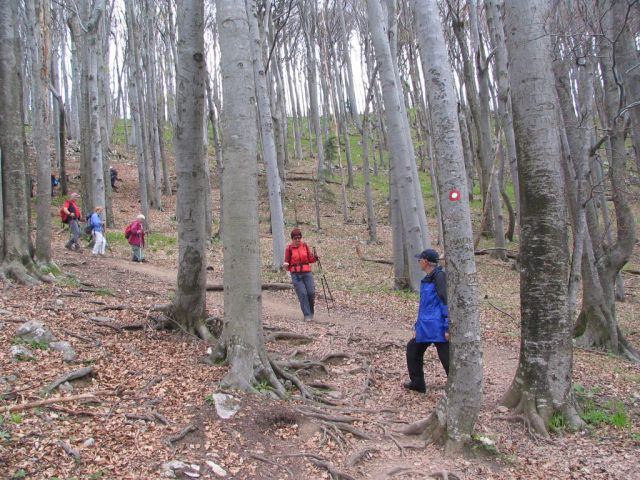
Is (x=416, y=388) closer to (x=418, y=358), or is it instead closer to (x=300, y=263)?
(x=418, y=358)

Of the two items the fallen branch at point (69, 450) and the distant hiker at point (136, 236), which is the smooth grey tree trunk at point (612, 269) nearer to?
the fallen branch at point (69, 450)

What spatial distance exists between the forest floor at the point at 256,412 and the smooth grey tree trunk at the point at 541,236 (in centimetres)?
39

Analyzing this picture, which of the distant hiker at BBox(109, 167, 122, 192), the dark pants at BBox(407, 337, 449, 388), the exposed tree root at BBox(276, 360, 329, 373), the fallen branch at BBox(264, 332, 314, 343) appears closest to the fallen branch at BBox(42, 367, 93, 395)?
the exposed tree root at BBox(276, 360, 329, 373)

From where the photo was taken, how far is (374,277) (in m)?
14.0

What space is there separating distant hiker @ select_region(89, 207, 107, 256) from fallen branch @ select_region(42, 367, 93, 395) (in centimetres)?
989

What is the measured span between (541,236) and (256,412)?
3202mm

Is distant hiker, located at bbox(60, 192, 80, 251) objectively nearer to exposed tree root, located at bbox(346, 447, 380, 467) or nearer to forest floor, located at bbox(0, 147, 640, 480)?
forest floor, located at bbox(0, 147, 640, 480)

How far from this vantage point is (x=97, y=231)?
13.7 metres

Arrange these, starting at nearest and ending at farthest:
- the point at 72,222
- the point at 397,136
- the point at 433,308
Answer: the point at 433,308
the point at 397,136
the point at 72,222

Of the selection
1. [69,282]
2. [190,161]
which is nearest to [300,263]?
[190,161]

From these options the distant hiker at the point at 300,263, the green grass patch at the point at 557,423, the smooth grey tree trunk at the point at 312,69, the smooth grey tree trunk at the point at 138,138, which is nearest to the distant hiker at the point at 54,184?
the smooth grey tree trunk at the point at 138,138

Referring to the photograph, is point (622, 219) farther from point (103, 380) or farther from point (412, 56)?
point (412, 56)

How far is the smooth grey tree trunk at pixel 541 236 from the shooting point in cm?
480

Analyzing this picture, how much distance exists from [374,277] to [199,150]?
28.0 feet
